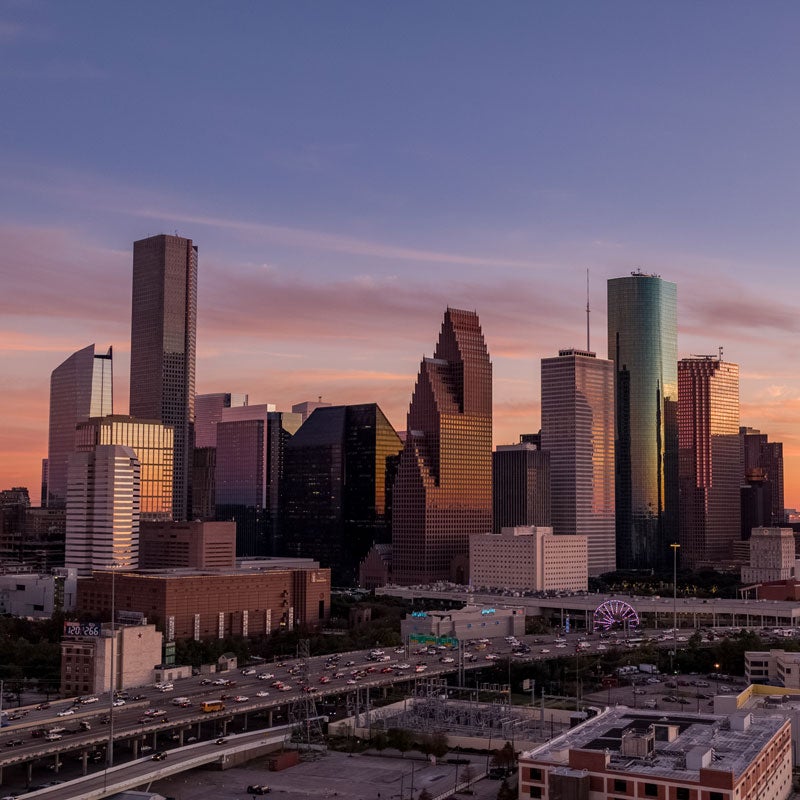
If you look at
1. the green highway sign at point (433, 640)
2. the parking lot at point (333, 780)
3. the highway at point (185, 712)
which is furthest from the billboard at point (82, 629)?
the green highway sign at point (433, 640)

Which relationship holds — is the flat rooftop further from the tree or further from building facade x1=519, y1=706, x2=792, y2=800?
the tree

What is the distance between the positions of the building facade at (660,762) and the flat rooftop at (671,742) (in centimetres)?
7

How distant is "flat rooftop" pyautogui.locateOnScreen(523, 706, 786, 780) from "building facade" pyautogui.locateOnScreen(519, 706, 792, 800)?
0.21 feet

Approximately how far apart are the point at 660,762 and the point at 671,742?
19.0 ft

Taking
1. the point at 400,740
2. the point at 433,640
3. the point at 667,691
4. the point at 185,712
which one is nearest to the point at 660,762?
the point at 400,740

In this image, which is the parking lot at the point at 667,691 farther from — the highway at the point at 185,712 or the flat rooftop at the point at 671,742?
the flat rooftop at the point at 671,742

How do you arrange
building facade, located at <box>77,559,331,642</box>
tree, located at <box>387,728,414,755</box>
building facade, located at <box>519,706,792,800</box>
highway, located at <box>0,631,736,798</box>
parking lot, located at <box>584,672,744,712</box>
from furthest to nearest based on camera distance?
building facade, located at <box>77,559,331,642</box>
parking lot, located at <box>584,672,744,712</box>
tree, located at <box>387,728,414,755</box>
highway, located at <box>0,631,736,798</box>
building facade, located at <box>519,706,792,800</box>

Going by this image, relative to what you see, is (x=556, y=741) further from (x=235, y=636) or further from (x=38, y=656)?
(x=235, y=636)

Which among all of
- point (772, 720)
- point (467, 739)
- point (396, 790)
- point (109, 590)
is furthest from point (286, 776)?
point (109, 590)

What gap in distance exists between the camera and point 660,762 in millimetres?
77500

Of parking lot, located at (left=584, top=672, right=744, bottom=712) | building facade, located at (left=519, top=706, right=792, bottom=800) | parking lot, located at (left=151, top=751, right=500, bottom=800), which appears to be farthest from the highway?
building facade, located at (left=519, top=706, right=792, bottom=800)

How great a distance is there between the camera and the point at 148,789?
98.1 meters

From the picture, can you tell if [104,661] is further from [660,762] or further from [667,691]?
[660,762]

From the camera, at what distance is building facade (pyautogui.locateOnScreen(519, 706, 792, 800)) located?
2899 inches
